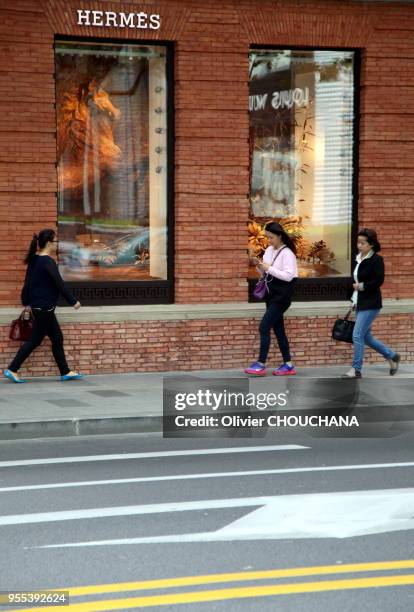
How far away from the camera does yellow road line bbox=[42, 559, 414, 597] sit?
5910mm

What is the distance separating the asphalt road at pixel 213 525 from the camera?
19.4ft

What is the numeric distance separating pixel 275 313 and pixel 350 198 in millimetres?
2906

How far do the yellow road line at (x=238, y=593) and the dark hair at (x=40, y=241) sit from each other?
853 cm

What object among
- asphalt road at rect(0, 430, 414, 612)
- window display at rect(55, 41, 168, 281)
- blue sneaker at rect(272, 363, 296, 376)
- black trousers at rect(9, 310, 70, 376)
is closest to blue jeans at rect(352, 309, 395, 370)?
blue sneaker at rect(272, 363, 296, 376)

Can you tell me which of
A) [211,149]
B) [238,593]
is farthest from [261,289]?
[238,593]

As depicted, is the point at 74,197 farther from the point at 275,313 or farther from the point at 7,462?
the point at 7,462

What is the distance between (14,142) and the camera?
1452 cm

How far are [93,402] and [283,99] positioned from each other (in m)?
6.20

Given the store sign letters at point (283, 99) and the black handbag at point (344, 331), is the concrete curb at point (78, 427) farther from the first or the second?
the store sign letters at point (283, 99)

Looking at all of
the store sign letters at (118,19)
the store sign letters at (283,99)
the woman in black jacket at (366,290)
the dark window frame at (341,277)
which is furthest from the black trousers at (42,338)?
the store sign letters at (283,99)

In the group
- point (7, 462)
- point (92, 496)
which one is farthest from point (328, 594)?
point (7, 462)

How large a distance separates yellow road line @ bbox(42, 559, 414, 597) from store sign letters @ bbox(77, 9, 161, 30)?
33.3 feet

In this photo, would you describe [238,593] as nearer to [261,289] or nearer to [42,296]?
[42,296]

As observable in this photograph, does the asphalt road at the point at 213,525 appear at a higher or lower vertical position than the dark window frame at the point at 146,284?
lower
